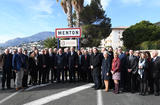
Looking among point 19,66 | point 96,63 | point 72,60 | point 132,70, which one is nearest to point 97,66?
point 96,63

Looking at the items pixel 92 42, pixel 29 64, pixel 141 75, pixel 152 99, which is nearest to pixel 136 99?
pixel 152 99

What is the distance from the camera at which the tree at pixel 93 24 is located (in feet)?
86.2

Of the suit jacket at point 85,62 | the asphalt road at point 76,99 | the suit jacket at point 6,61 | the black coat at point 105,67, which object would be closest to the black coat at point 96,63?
the black coat at point 105,67

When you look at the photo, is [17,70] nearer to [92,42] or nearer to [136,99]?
[136,99]

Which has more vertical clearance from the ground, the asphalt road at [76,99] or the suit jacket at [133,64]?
the suit jacket at [133,64]

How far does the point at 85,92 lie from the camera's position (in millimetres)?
6473

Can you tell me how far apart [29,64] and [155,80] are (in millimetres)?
5990

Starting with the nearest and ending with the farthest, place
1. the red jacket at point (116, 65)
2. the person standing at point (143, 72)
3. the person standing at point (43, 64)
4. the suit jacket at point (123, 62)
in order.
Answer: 1. the person standing at point (143, 72)
2. the red jacket at point (116, 65)
3. the suit jacket at point (123, 62)
4. the person standing at point (43, 64)

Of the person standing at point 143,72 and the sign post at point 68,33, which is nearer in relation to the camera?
the person standing at point 143,72

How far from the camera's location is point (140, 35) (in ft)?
129

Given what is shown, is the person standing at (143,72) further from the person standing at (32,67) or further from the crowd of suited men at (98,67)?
the person standing at (32,67)

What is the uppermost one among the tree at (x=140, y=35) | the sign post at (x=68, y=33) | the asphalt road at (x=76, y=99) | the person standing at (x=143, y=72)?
the tree at (x=140, y=35)

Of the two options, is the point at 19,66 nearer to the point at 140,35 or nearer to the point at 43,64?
the point at 43,64

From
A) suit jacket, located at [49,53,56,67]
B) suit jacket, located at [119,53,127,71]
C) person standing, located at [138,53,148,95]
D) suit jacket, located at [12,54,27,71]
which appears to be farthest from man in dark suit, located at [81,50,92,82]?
suit jacket, located at [12,54,27,71]
